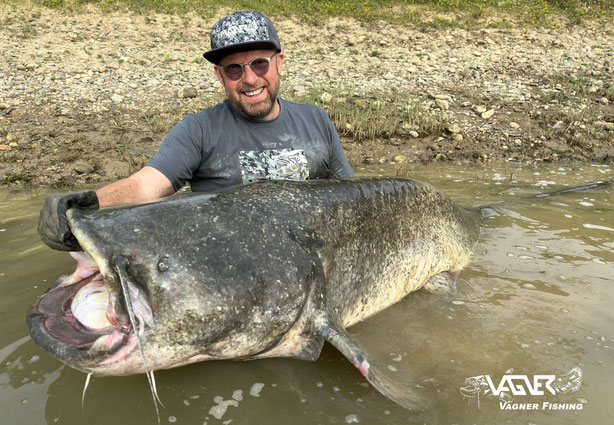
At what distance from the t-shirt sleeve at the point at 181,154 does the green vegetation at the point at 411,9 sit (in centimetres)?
945

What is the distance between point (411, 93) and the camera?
8.35 m

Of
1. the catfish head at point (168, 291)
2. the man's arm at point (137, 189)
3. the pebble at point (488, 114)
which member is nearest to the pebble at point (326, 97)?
the pebble at point (488, 114)

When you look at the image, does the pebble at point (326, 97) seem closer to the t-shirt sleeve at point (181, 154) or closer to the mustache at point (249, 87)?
the mustache at point (249, 87)

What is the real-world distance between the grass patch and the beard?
12.4 ft

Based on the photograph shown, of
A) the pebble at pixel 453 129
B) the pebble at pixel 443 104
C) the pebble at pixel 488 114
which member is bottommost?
the pebble at pixel 453 129

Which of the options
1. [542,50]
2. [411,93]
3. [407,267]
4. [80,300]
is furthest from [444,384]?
[542,50]

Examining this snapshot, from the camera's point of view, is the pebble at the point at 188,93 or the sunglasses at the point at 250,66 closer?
the sunglasses at the point at 250,66

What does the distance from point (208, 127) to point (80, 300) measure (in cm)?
165

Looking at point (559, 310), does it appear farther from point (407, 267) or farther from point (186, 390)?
point (186, 390)

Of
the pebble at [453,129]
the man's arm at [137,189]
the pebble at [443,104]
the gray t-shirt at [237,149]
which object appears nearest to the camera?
the man's arm at [137,189]

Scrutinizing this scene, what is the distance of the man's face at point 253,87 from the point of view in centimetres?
307

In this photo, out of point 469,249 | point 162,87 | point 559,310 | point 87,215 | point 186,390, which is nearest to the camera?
point 87,215

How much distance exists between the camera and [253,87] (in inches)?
122

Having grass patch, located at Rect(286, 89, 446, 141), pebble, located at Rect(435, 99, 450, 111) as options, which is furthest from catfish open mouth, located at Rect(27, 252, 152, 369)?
pebble, located at Rect(435, 99, 450, 111)
